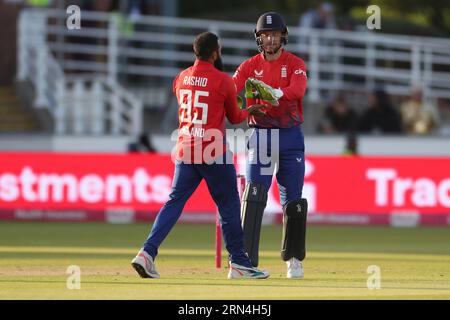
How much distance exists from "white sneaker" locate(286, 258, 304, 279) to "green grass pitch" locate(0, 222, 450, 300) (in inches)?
4.4

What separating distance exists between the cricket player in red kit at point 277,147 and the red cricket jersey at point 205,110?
0.61 metres

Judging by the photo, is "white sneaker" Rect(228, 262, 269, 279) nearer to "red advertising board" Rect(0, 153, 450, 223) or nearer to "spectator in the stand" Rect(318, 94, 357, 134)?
"red advertising board" Rect(0, 153, 450, 223)

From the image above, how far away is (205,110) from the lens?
13.5 metres

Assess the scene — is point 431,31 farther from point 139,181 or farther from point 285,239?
point 285,239

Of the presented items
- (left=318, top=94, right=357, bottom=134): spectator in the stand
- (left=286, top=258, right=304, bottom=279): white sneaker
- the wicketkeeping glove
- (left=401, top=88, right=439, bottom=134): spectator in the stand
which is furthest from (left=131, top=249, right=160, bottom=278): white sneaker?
(left=401, top=88, right=439, bottom=134): spectator in the stand

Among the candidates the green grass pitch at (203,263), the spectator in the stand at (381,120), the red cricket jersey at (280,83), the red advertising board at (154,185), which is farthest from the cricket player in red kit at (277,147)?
the spectator in the stand at (381,120)

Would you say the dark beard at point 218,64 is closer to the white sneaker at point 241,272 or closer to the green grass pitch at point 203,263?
the white sneaker at point 241,272

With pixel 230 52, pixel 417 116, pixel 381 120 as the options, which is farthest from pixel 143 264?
pixel 230 52

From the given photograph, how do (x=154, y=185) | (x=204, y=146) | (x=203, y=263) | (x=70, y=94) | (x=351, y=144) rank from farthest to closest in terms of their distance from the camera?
(x=70, y=94), (x=351, y=144), (x=154, y=185), (x=203, y=263), (x=204, y=146)

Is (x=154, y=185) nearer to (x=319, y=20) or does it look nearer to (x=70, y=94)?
(x=70, y=94)

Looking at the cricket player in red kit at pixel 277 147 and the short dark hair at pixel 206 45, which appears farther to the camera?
the cricket player in red kit at pixel 277 147

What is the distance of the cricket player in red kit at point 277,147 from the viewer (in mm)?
14195

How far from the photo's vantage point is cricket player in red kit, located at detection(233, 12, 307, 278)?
14.2 meters

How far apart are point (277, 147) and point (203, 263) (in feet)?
8.40
